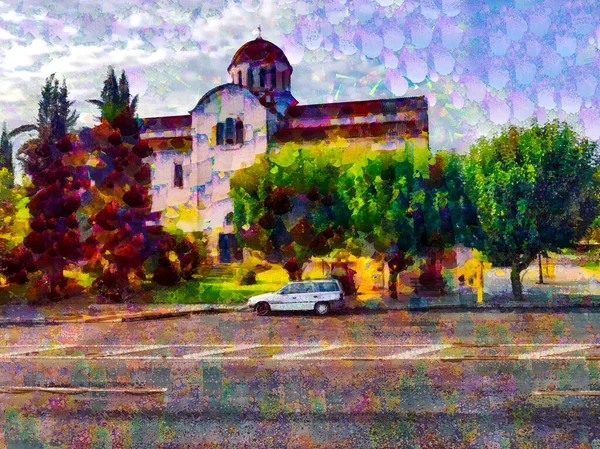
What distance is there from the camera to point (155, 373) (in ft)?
47.8

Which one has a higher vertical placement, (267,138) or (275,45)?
(275,45)

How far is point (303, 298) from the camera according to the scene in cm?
2730

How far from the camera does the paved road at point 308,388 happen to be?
963cm

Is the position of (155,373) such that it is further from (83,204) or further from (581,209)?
(581,209)

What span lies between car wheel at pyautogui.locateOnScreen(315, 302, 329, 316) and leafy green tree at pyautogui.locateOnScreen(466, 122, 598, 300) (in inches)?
388

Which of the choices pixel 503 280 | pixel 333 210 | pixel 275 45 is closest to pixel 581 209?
pixel 503 280

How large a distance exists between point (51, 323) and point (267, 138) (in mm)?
26151

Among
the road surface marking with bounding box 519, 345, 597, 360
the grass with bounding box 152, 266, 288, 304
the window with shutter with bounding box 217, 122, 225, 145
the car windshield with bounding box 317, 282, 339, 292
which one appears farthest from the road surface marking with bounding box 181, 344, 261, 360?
the window with shutter with bounding box 217, 122, 225, 145

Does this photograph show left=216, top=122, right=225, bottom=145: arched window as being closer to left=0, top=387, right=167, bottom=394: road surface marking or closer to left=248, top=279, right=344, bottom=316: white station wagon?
left=248, top=279, right=344, bottom=316: white station wagon

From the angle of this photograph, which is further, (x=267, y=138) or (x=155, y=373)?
(x=267, y=138)

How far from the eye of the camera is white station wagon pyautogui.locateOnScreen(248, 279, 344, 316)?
27.3m

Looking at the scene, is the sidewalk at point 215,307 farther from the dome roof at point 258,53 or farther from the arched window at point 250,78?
the dome roof at point 258,53

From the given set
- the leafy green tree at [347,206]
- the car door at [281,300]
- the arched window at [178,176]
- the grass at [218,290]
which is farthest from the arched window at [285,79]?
the car door at [281,300]

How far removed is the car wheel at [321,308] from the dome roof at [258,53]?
29.7m
